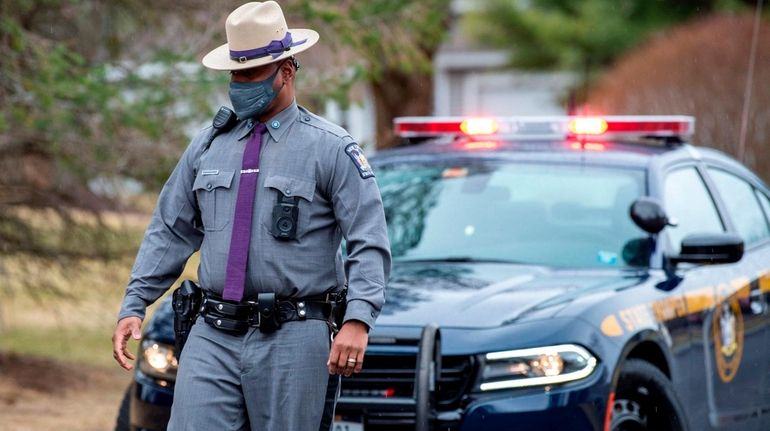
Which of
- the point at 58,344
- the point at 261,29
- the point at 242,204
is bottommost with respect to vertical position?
the point at 58,344

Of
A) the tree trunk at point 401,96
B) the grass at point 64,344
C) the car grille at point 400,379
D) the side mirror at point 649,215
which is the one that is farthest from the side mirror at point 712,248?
the tree trunk at point 401,96

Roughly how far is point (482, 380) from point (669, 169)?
6.12ft

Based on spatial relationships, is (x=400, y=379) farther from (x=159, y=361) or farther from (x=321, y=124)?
(x=321, y=124)

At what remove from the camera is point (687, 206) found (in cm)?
662

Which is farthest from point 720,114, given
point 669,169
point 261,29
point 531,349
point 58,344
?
point 261,29

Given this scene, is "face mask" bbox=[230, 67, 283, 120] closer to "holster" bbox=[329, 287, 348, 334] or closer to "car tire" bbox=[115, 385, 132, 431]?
"holster" bbox=[329, 287, 348, 334]

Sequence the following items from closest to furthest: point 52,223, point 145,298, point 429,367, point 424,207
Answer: point 145,298
point 429,367
point 424,207
point 52,223

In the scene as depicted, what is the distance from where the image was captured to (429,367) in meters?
4.92

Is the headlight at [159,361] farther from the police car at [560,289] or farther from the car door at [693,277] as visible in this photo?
the car door at [693,277]

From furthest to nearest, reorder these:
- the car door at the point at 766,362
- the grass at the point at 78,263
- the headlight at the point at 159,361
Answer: the grass at the point at 78,263
the car door at the point at 766,362
the headlight at the point at 159,361

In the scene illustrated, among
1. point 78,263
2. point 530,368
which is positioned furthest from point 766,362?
point 78,263

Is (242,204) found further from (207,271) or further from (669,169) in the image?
(669,169)

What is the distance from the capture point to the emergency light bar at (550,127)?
6551mm

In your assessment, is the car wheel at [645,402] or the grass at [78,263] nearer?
the car wheel at [645,402]
